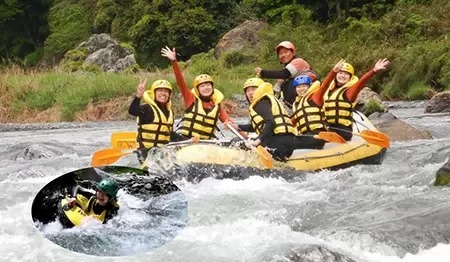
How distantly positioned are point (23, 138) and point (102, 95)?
334cm

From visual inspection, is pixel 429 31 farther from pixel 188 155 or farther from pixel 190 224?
pixel 190 224

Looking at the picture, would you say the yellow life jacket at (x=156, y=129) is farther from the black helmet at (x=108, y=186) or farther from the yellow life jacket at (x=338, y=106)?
the black helmet at (x=108, y=186)

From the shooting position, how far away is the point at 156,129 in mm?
7324

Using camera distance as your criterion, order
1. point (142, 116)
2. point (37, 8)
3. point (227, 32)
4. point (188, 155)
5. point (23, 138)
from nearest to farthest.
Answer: point (188, 155), point (142, 116), point (23, 138), point (227, 32), point (37, 8)

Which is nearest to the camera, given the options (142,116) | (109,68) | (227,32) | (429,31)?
(142,116)

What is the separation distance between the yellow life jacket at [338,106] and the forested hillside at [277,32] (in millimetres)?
8170

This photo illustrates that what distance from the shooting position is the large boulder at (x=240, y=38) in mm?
24438

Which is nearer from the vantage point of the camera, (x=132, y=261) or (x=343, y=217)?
(x=132, y=261)

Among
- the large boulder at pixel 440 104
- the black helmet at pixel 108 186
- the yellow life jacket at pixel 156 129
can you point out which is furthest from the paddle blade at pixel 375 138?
the large boulder at pixel 440 104

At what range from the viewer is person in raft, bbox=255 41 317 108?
824 centimetres

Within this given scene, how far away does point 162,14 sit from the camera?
27172 millimetres

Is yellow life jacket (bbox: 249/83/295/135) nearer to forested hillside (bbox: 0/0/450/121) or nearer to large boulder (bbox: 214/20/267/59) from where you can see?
forested hillside (bbox: 0/0/450/121)

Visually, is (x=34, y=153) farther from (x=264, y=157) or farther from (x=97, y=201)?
(x=97, y=201)

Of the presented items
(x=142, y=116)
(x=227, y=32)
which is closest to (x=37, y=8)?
(x=227, y=32)
